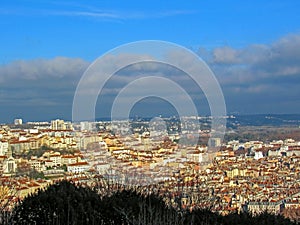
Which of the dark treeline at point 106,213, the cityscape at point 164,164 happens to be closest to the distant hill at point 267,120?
the cityscape at point 164,164

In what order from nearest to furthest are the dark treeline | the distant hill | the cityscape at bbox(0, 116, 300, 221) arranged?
the dark treeline
the cityscape at bbox(0, 116, 300, 221)
the distant hill

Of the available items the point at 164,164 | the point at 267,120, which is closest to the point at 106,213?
the point at 164,164

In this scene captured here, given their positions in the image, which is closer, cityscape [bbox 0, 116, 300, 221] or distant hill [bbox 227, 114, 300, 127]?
cityscape [bbox 0, 116, 300, 221]

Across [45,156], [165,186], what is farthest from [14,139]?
[165,186]

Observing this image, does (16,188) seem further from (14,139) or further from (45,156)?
(14,139)

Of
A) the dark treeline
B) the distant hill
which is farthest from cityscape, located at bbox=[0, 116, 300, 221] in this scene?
the distant hill

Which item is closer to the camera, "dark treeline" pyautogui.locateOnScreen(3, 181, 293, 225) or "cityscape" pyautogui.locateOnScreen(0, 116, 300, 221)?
"dark treeline" pyautogui.locateOnScreen(3, 181, 293, 225)

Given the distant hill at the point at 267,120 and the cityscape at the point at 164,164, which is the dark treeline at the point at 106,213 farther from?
the distant hill at the point at 267,120

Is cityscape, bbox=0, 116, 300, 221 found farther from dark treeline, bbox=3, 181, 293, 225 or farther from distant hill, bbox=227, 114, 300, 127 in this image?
distant hill, bbox=227, 114, 300, 127

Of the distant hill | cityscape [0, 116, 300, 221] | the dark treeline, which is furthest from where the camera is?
the distant hill

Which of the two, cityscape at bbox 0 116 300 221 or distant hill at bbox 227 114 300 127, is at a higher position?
distant hill at bbox 227 114 300 127
